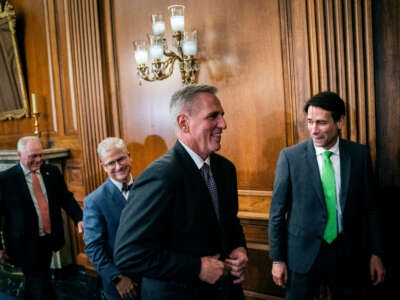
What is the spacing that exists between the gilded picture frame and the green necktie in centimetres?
386

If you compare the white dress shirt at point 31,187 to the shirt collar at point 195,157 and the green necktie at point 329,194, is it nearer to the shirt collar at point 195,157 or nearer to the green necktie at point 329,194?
the shirt collar at point 195,157

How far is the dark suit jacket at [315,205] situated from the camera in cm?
191

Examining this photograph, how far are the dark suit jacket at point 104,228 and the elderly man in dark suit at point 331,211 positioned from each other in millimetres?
1095

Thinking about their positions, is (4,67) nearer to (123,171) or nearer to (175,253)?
(123,171)

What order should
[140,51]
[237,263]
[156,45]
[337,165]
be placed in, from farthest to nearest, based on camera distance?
[140,51]
[156,45]
[337,165]
[237,263]

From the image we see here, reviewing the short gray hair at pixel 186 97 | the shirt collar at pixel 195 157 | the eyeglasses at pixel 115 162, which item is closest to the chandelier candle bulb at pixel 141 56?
the eyeglasses at pixel 115 162

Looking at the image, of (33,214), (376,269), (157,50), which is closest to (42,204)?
(33,214)

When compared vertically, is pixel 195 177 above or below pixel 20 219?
above

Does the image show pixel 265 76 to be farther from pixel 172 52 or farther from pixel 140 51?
pixel 140 51

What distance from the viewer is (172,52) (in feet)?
9.21

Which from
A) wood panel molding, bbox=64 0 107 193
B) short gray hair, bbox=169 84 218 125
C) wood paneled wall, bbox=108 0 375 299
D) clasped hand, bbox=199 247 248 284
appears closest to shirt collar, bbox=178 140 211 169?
short gray hair, bbox=169 84 218 125

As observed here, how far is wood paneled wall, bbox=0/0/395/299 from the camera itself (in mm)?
2213

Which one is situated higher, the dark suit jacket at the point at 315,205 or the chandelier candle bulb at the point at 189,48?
the chandelier candle bulb at the point at 189,48

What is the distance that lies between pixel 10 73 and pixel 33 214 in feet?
8.19
